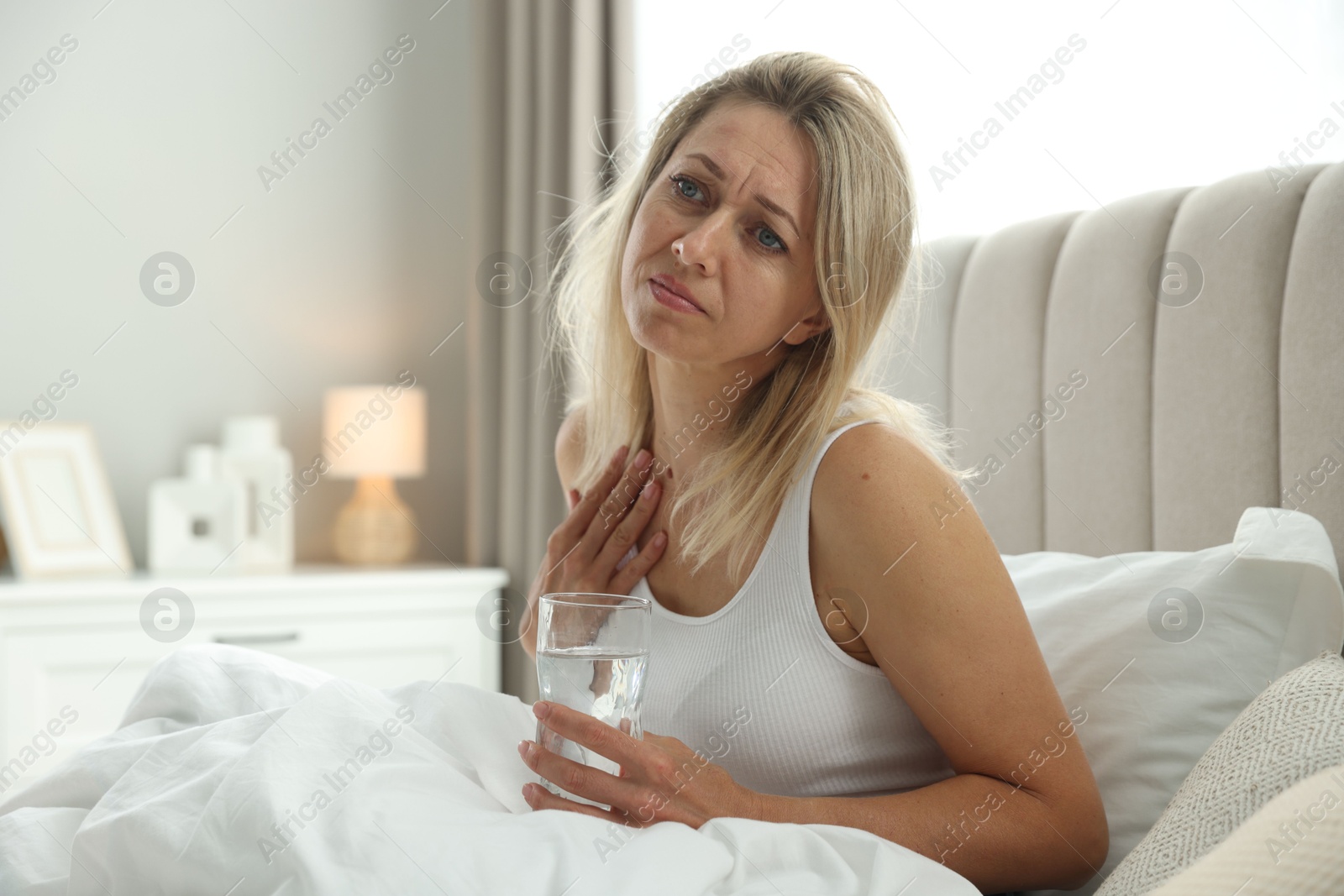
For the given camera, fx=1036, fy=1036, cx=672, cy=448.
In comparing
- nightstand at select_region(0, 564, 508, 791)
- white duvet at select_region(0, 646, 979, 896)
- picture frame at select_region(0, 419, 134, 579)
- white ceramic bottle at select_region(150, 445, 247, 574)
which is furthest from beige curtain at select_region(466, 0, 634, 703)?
white duvet at select_region(0, 646, 979, 896)

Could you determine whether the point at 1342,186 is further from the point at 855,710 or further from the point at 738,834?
the point at 738,834

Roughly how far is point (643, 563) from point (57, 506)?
1962 millimetres

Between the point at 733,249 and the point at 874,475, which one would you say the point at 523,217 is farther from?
the point at 874,475

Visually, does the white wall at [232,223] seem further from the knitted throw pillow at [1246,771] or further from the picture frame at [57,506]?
the knitted throw pillow at [1246,771]

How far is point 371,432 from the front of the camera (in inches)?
118

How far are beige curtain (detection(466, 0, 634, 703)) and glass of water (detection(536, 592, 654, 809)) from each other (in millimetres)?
1883

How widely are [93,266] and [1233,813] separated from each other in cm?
305

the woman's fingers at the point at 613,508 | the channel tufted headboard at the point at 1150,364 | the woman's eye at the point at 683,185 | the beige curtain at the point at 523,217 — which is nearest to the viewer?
the channel tufted headboard at the point at 1150,364

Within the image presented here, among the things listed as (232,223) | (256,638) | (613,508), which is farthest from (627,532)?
(232,223)

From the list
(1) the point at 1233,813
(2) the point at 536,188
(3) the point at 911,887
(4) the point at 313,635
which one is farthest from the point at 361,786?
(2) the point at 536,188

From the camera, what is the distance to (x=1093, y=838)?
1023 mm

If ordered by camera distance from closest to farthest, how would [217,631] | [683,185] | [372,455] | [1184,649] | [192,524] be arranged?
[1184,649]
[683,185]
[217,631]
[192,524]
[372,455]

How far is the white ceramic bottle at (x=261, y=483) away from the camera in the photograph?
2.86m

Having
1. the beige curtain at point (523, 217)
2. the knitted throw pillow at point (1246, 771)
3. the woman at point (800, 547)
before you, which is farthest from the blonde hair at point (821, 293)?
the beige curtain at point (523, 217)
